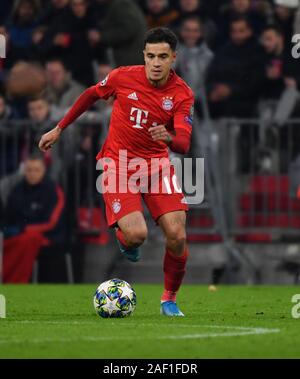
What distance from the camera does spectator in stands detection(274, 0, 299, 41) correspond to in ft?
55.8

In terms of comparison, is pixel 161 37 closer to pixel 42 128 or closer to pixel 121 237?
pixel 121 237

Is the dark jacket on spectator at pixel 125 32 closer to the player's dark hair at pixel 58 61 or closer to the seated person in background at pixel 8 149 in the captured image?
the player's dark hair at pixel 58 61

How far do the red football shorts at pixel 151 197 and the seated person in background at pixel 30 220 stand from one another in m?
5.69

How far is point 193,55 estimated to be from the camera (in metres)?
16.9

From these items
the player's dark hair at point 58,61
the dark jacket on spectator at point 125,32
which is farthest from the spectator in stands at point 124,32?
the player's dark hair at point 58,61

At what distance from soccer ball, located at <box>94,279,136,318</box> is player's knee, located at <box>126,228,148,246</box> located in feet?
1.63

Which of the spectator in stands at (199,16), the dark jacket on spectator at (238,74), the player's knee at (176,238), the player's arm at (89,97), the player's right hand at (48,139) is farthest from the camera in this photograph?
the spectator in stands at (199,16)

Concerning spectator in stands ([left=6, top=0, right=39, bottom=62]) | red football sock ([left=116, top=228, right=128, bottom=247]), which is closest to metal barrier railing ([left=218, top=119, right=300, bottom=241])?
spectator in stands ([left=6, top=0, right=39, bottom=62])

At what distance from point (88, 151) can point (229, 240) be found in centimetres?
233

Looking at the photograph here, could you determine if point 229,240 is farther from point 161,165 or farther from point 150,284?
point 161,165

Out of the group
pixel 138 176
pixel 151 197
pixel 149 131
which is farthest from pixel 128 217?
pixel 149 131

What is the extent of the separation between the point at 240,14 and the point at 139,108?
696 centimetres

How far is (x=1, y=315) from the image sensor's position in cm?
1048

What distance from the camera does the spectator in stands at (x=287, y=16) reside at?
1700 centimetres
